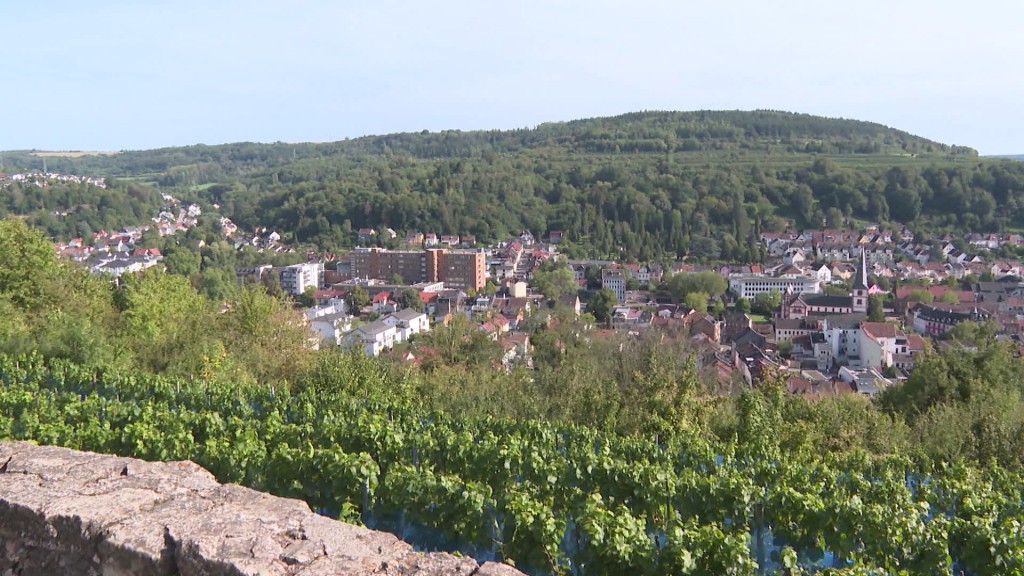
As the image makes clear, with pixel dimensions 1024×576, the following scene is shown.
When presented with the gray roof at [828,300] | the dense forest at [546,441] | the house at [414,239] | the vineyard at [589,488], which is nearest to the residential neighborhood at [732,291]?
the gray roof at [828,300]

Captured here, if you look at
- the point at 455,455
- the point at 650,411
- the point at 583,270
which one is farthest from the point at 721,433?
the point at 583,270

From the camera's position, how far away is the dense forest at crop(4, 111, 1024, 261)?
94.6 m

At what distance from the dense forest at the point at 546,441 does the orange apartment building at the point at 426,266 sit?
54.7 m

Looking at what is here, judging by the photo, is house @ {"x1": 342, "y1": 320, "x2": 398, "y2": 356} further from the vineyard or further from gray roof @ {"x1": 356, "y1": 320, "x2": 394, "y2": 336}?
the vineyard

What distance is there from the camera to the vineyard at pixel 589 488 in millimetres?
6551

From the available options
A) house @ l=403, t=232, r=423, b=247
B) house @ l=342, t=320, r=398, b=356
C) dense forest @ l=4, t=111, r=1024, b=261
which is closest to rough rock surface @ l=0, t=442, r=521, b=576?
house @ l=342, t=320, r=398, b=356

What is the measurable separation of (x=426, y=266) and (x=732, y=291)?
29.0m

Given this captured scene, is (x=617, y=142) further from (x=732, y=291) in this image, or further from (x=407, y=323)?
(x=407, y=323)

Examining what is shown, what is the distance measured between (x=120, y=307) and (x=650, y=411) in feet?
52.1

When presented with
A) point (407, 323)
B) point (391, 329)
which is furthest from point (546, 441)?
point (407, 323)

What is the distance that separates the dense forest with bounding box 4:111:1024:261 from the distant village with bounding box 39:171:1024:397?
13.2 feet

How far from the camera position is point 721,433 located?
12.5m

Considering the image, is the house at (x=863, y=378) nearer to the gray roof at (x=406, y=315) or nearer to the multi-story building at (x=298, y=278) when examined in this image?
the gray roof at (x=406, y=315)

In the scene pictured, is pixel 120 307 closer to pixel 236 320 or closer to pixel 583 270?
pixel 236 320
